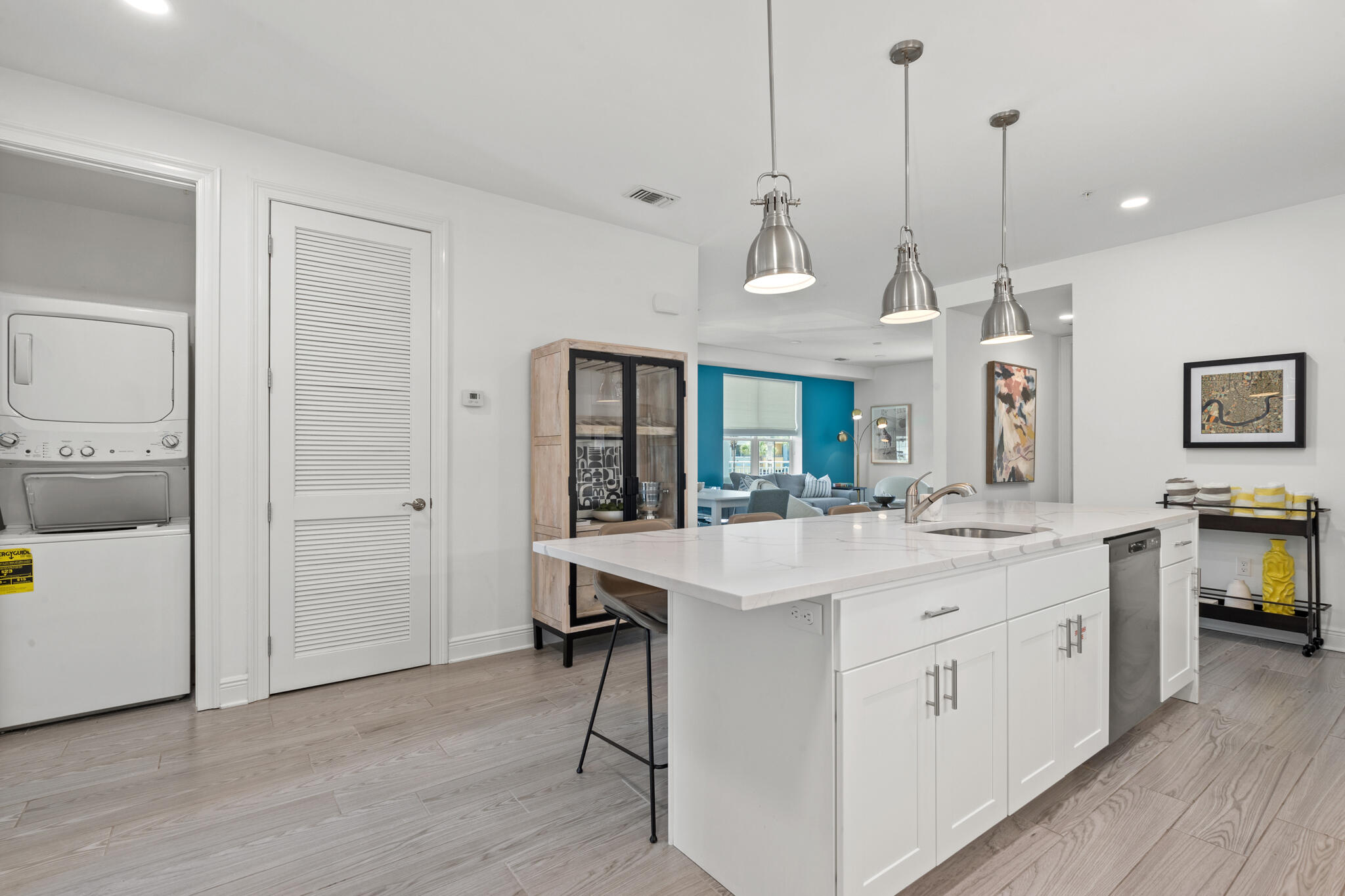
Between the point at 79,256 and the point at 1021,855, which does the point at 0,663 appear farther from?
the point at 1021,855

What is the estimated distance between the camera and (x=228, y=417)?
293cm

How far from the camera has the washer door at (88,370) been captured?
2.74m

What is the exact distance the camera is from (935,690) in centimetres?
160

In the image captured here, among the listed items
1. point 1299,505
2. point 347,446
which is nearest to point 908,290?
point 347,446

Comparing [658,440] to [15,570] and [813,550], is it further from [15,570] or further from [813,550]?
[15,570]

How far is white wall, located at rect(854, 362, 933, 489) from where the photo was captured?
1039 cm

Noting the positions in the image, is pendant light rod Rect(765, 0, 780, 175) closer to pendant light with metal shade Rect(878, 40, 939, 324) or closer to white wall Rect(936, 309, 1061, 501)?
pendant light with metal shade Rect(878, 40, 939, 324)

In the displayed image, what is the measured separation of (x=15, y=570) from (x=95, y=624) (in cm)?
36

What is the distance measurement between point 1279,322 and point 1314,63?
2.01 metres

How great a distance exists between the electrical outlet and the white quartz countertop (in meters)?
0.07

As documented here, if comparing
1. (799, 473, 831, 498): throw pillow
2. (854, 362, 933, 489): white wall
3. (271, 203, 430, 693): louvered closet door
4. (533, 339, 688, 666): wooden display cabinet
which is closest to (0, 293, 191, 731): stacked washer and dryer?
(271, 203, 430, 693): louvered closet door

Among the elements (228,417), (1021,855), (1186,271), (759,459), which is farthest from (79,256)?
(759,459)

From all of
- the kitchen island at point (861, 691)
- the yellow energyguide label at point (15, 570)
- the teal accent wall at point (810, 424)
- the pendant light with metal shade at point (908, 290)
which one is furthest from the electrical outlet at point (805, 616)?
the teal accent wall at point (810, 424)

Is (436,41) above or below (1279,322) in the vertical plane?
above
